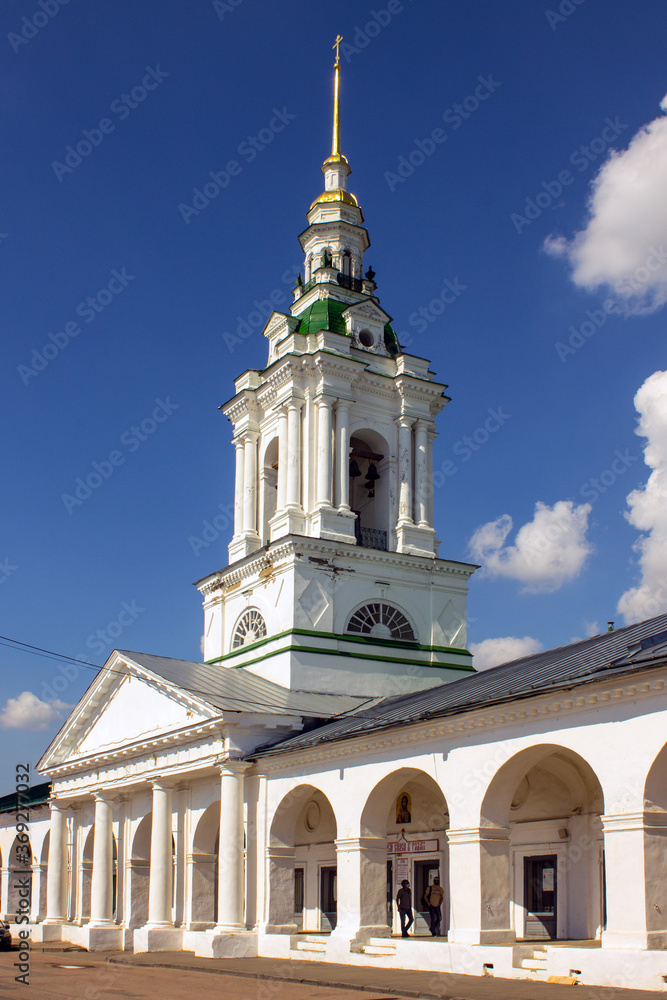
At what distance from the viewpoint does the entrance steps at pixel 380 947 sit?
19.6 meters

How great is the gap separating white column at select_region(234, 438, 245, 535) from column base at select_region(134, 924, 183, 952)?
501 inches

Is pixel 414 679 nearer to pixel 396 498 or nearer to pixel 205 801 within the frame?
pixel 396 498

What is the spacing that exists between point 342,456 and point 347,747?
1250 cm

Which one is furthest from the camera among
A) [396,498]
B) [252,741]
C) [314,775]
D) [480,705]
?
[396,498]

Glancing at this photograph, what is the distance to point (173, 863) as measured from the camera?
29.1 metres

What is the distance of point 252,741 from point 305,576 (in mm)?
6531

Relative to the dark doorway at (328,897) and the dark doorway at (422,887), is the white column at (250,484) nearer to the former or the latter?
the dark doorway at (328,897)

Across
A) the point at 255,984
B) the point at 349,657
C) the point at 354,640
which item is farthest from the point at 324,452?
the point at 255,984

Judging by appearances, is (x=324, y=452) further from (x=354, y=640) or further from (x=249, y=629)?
(x=249, y=629)

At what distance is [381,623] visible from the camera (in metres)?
31.8

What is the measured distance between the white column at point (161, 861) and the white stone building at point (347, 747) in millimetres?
55

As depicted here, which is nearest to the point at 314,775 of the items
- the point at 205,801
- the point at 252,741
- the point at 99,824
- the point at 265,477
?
the point at 252,741

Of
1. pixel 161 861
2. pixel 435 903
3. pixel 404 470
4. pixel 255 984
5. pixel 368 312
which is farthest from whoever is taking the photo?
pixel 368 312

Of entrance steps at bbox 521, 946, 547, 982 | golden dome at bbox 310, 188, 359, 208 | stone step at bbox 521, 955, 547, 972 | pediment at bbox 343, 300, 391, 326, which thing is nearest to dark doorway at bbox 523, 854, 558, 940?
entrance steps at bbox 521, 946, 547, 982
